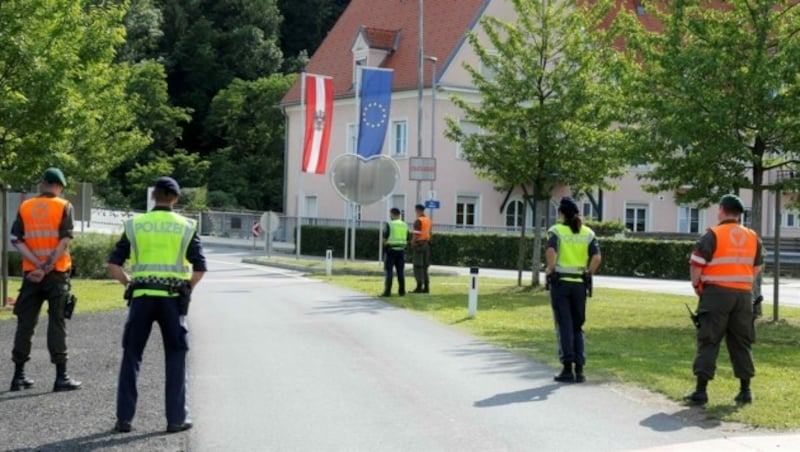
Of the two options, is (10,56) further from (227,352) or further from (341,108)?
(341,108)

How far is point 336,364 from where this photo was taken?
11766mm

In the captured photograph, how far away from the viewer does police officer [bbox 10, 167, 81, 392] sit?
9.59 metres

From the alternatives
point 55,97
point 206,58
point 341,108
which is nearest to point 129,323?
point 55,97

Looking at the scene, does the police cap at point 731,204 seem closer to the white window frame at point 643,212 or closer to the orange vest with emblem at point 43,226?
the orange vest with emblem at point 43,226

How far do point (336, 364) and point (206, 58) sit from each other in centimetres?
6660

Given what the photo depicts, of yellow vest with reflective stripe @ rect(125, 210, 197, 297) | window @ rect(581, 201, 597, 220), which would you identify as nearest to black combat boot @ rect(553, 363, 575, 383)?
yellow vest with reflective stripe @ rect(125, 210, 197, 297)

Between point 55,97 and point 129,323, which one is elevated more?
point 55,97

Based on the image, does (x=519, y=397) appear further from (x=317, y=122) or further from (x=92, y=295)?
(x=317, y=122)

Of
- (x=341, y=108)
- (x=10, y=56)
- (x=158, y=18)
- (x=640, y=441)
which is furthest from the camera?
(x=158, y=18)

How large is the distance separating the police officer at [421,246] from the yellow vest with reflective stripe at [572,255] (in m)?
11.2

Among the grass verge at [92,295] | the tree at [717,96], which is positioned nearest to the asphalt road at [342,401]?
the grass verge at [92,295]

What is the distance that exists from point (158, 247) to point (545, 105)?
17529mm

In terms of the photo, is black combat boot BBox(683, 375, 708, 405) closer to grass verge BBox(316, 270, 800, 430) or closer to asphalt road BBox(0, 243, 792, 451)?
grass verge BBox(316, 270, 800, 430)

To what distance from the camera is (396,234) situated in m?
21.3
